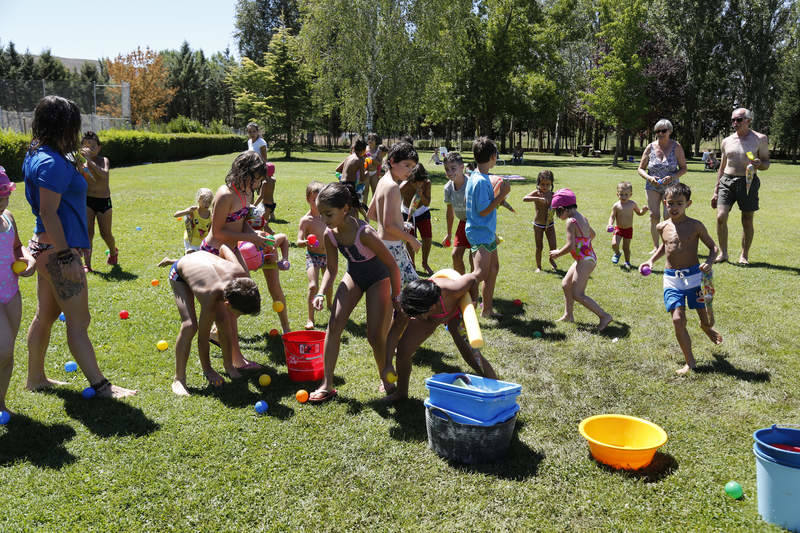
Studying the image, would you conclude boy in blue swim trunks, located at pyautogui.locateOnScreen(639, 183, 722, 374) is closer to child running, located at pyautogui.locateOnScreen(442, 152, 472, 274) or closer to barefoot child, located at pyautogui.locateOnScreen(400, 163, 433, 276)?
child running, located at pyautogui.locateOnScreen(442, 152, 472, 274)

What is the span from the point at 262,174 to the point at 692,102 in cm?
4969

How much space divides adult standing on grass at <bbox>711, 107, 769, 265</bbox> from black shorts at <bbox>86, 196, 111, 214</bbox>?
9722 millimetres

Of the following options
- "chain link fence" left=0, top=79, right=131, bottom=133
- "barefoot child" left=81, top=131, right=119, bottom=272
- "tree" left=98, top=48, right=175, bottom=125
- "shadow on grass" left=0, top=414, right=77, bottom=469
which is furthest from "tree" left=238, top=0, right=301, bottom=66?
"shadow on grass" left=0, top=414, right=77, bottom=469

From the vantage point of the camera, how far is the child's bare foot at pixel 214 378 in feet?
16.8

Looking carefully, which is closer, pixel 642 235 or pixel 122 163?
pixel 642 235

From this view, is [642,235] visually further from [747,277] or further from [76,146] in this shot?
[76,146]

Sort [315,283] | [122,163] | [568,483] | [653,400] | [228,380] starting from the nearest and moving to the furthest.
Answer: [568,483], [653,400], [228,380], [315,283], [122,163]

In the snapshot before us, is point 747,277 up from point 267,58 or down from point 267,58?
down

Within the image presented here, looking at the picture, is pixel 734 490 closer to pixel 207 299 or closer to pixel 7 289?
pixel 207 299

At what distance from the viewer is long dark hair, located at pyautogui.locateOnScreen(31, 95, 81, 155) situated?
419 cm

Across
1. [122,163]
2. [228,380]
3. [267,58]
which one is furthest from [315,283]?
[267,58]

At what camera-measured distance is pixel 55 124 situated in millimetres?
4215

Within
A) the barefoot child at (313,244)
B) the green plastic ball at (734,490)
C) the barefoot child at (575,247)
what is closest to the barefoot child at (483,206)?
the barefoot child at (575,247)

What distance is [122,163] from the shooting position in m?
28.6
